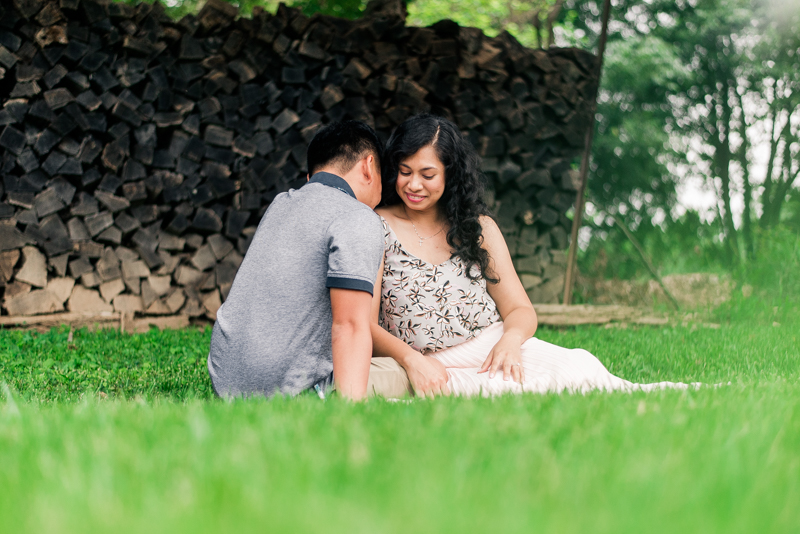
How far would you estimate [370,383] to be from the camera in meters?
2.50

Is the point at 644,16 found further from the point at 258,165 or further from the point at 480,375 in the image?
the point at 480,375

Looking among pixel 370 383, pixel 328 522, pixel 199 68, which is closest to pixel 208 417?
pixel 328 522

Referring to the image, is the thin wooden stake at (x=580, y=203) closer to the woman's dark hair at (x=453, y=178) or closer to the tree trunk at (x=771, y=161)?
the woman's dark hair at (x=453, y=178)

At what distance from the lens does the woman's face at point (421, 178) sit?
9.27ft

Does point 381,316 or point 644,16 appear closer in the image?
point 381,316

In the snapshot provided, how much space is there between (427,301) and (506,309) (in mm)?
442

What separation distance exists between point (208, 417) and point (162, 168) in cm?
434

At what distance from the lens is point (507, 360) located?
2586 millimetres

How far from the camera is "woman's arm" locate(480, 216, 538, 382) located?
2.59 m

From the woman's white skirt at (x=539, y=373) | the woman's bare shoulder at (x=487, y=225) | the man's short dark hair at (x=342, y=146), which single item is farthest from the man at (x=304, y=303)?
the woman's bare shoulder at (x=487, y=225)

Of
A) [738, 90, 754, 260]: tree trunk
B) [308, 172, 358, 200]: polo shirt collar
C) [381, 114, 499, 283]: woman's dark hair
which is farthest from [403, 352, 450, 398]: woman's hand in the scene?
[738, 90, 754, 260]: tree trunk

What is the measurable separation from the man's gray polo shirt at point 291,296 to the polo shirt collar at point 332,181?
0.24 feet

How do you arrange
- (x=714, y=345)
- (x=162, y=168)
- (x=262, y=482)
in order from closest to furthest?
(x=262, y=482)
(x=714, y=345)
(x=162, y=168)

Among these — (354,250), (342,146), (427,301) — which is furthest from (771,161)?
(354,250)
